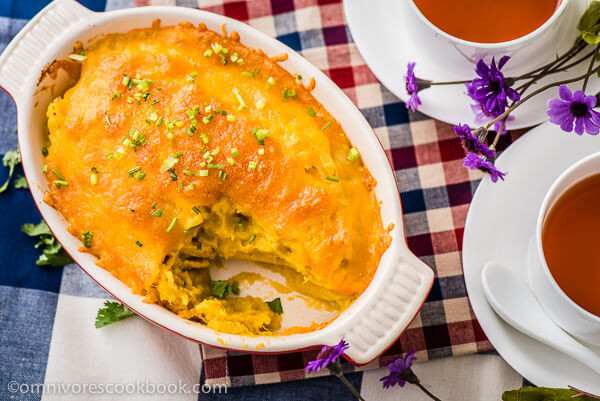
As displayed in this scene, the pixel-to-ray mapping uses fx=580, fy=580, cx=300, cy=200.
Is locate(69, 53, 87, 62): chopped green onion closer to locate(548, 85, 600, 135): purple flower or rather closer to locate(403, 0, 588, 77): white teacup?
locate(403, 0, 588, 77): white teacup

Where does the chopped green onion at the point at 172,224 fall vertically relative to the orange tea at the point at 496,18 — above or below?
below

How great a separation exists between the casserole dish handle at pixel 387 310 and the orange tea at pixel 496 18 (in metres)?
0.98

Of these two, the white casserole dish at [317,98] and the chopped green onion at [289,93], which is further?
the chopped green onion at [289,93]

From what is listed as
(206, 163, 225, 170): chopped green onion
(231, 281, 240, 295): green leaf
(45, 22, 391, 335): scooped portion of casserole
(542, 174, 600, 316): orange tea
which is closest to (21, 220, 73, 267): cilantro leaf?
(45, 22, 391, 335): scooped portion of casserole

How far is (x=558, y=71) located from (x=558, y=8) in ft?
0.83

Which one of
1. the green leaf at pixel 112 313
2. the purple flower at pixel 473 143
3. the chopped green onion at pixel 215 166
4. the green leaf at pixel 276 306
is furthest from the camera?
the green leaf at pixel 112 313

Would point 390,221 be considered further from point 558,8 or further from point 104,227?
point 104,227

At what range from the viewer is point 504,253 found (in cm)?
247

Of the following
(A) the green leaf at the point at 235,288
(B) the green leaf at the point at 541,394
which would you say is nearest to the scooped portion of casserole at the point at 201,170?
(A) the green leaf at the point at 235,288

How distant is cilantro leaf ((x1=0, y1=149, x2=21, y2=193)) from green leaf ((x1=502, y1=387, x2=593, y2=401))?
2.64 m

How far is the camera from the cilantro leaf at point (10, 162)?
3.06 meters

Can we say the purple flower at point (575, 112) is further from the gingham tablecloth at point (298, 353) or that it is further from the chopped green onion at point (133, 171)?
the chopped green onion at point (133, 171)

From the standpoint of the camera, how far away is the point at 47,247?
3025 mm

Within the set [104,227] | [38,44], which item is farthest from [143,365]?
[38,44]
